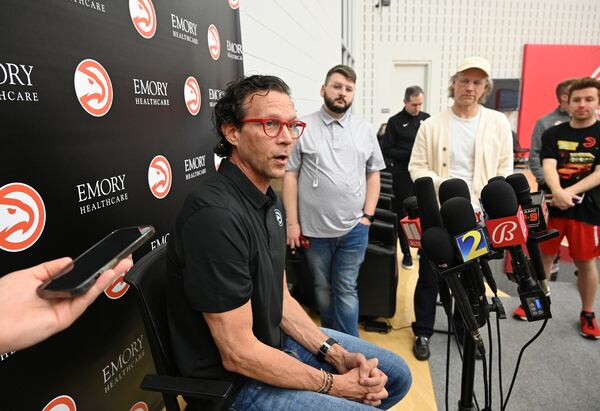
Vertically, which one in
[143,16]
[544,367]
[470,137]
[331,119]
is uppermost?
[143,16]

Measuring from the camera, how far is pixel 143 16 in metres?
1.28

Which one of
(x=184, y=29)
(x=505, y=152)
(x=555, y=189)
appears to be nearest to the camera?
(x=184, y=29)

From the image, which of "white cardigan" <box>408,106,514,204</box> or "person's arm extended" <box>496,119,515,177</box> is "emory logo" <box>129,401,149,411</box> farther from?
"person's arm extended" <box>496,119,515,177</box>

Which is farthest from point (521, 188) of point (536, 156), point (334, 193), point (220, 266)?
point (536, 156)

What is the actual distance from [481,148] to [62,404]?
A: 2.00 meters

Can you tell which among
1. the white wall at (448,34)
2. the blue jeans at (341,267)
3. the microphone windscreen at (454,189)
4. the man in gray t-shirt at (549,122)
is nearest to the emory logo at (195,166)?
the blue jeans at (341,267)

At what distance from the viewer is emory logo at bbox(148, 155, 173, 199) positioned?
134 cm

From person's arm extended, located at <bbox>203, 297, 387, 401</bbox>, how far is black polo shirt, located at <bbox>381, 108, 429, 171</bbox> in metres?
2.84

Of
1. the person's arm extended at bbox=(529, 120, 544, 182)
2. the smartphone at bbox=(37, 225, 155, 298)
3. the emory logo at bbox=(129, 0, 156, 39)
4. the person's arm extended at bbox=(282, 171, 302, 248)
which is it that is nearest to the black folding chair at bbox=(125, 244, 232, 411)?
the smartphone at bbox=(37, 225, 155, 298)

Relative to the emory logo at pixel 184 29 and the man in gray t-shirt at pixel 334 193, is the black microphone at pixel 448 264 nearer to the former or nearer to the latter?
the man in gray t-shirt at pixel 334 193

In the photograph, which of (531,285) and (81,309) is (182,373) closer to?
(81,309)

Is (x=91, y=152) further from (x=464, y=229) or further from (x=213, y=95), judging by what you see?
(x=464, y=229)

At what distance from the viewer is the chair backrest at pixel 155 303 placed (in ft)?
3.05

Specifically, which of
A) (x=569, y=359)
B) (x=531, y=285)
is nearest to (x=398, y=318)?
(x=569, y=359)
